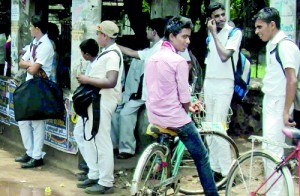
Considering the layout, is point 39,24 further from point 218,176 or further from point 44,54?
point 218,176

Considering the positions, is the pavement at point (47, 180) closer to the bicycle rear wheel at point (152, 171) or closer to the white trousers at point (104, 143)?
the white trousers at point (104, 143)

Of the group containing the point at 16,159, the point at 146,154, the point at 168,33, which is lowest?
the point at 16,159

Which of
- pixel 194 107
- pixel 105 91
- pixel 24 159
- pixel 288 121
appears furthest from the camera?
pixel 24 159

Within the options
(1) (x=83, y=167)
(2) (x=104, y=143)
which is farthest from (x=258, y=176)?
(1) (x=83, y=167)

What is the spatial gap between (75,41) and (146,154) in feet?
8.20

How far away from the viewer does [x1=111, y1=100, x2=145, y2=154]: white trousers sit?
7.35 m

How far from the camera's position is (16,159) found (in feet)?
26.0

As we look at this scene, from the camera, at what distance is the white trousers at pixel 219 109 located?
6332mm

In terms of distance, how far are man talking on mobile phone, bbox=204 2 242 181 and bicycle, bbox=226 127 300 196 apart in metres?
0.89

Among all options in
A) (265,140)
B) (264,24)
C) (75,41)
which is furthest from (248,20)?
(265,140)

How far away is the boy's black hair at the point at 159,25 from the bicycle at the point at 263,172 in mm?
2241

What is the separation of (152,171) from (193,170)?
3.32 feet

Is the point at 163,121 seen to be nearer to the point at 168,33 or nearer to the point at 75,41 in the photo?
the point at 168,33

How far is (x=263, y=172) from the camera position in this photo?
17.1 feet
